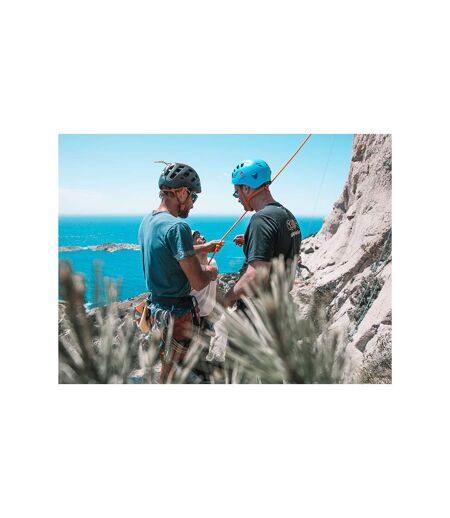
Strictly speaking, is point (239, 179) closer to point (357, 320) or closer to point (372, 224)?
point (357, 320)

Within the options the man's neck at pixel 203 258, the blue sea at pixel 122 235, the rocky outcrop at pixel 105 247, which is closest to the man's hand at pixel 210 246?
the man's neck at pixel 203 258

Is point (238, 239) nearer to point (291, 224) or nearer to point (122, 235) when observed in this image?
point (291, 224)

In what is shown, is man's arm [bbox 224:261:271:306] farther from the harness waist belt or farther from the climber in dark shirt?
the harness waist belt

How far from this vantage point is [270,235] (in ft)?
7.45

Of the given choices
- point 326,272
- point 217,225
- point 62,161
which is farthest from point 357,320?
point 62,161

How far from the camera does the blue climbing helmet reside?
2.55 meters

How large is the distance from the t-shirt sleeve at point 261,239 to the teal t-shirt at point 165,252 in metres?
0.28

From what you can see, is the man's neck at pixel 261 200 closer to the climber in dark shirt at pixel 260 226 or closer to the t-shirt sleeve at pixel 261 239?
the climber in dark shirt at pixel 260 226

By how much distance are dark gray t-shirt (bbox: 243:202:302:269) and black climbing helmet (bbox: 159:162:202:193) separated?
1.17 feet

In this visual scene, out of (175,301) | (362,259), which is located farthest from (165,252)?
(362,259)

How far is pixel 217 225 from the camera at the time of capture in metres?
2.90

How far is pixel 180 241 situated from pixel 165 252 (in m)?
0.11

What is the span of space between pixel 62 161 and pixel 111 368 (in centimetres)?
174

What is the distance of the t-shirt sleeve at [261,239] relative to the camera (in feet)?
7.35
